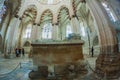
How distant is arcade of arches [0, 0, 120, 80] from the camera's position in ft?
15.9

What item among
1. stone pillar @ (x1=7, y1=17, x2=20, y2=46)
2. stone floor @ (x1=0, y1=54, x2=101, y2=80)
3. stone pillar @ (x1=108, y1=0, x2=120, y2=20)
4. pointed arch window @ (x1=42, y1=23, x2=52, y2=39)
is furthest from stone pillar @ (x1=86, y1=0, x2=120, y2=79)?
pointed arch window @ (x1=42, y1=23, x2=52, y2=39)

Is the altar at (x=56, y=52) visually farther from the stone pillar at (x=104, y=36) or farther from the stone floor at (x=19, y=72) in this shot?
the stone pillar at (x=104, y=36)

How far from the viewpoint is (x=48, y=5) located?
25.3m

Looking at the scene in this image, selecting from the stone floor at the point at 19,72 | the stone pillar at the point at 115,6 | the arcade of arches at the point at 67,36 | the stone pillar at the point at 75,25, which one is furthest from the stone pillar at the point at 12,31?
the stone pillar at the point at 115,6

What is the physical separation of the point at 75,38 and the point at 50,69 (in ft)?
4.62

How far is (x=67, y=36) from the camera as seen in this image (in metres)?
6.00

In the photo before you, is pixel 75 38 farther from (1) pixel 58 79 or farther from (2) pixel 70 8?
(2) pixel 70 8

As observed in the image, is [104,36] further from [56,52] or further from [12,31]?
[12,31]

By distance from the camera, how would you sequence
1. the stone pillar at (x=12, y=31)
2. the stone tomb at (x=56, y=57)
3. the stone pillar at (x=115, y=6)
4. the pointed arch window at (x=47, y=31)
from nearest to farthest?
the stone tomb at (x=56, y=57) < the stone pillar at (x=115, y=6) < the stone pillar at (x=12, y=31) < the pointed arch window at (x=47, y=31)

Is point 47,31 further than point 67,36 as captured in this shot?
Yes

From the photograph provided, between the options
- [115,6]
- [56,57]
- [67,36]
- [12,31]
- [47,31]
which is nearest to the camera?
[56,57]

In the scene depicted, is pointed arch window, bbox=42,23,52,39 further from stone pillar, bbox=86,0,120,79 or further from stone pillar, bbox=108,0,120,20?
stone pillar, bbox=86,0,120,79

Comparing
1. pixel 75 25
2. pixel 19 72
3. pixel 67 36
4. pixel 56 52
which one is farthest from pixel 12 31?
pixel 56 52

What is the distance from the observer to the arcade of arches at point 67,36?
484 centimetres
